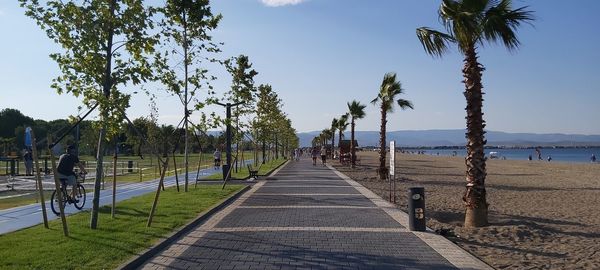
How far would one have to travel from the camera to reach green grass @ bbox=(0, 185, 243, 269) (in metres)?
6.72

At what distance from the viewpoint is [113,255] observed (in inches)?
280

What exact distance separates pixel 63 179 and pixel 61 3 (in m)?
4.77

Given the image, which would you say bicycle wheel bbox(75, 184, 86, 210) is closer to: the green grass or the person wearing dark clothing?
the green grass

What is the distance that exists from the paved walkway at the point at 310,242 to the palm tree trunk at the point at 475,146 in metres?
1.38

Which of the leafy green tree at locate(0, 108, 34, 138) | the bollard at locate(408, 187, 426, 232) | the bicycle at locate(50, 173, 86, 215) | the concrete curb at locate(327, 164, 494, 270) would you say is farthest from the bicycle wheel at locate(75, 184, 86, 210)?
the leafy green tree at locate(0, 108, 34, 138)

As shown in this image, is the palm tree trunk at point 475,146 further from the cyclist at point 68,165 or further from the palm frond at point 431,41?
the cyclist at point 68,165

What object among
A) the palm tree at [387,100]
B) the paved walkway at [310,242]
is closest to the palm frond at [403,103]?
the palm tree at [387,100]

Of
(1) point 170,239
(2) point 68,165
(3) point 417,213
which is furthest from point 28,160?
(3) point 417,213

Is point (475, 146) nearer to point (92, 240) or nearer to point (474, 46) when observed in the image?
point (474, 46)

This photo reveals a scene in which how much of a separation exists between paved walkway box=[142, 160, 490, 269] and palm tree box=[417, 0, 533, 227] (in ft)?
4.81

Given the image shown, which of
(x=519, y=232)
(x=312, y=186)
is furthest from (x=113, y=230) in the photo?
(x=312, y=186)

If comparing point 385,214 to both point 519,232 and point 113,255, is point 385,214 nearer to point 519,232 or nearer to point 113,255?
point 519,232

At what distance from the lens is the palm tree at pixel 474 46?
1052cm

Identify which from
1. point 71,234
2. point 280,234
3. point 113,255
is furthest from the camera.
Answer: point 280,234
